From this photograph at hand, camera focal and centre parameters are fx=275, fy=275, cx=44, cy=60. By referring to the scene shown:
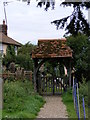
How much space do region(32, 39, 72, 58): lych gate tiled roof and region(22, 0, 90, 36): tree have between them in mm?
8587

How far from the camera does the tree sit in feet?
15.6

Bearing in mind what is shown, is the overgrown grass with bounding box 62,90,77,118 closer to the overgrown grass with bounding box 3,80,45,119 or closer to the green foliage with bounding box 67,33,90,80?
the overgrown grass with bounding box 3,80,45,119

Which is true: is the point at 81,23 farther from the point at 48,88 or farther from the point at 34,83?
the point at 48,88

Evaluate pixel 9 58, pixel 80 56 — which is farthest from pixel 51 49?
pixel 9 58

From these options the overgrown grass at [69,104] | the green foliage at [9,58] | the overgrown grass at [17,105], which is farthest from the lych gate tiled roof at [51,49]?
the green foliage at [9,58]

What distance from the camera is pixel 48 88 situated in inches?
615

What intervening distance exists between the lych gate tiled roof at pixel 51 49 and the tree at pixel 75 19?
859 centimetres

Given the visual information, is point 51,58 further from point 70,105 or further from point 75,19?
point 75,19

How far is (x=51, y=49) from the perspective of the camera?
1405 centimetres

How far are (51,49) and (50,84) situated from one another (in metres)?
2.20

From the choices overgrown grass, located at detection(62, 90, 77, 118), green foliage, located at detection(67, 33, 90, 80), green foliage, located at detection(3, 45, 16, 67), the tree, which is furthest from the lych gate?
green foliage, located at detection(3, 45, 16, 67)

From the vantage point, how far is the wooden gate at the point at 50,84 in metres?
14.9

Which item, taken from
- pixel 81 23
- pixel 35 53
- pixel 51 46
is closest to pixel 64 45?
pixel 51 46

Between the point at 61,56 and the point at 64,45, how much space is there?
34.9 inches
